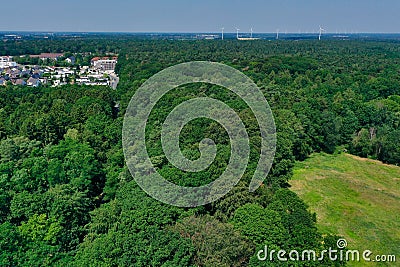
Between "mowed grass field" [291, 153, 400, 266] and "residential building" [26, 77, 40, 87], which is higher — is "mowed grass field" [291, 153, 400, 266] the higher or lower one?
the lower one

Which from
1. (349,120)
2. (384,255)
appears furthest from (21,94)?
(384,255)

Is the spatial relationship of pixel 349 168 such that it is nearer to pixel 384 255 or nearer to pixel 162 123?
pixel 384 255

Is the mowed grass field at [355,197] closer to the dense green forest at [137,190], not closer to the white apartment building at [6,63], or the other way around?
the dense green forest at [137,190]

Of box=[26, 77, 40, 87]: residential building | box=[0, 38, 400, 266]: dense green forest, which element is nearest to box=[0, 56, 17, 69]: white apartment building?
box=[26, 77, 40, 87]: residential building

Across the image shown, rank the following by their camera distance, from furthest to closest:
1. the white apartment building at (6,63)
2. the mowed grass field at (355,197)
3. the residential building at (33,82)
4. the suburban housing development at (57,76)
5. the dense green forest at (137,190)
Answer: the white apartment building at (6,63) → the suburban housing development at (57,76) → the residential building at (33,82) → the mowed grass field at (355,197) → the dense green forest at (137,190)

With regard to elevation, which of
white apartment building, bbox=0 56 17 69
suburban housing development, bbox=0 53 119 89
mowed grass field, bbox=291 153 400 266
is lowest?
mowed grass field, bbox=291 153 400 266

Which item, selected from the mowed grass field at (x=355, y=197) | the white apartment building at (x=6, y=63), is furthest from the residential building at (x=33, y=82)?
the mowed grass field at (x=355, y=197)

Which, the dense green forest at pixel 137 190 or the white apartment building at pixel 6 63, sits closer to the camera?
the dense green forest at pixel 137 190

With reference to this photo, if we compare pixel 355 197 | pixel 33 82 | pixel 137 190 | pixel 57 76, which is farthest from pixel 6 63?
pixel 355 197

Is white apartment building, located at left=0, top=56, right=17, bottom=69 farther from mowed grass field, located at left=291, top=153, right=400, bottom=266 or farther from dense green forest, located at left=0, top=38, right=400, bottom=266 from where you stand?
mowed grass field, located at left=291, top=153, right=400, bottom=266
